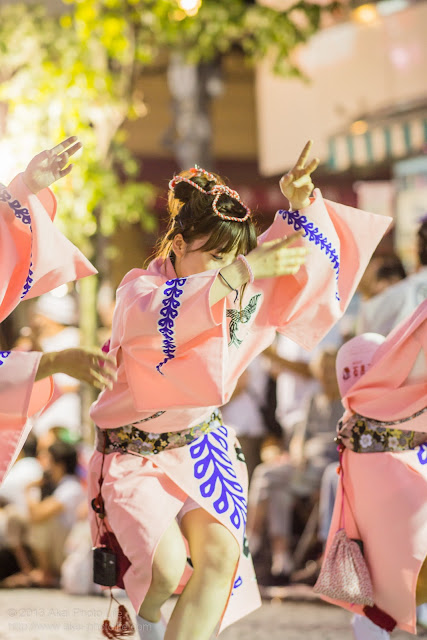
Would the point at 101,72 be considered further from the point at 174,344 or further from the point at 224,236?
the point at 174,344

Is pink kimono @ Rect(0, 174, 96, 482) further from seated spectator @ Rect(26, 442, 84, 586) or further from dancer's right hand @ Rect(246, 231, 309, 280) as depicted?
seated spectator @ Rect(26, 442, 84, 586)

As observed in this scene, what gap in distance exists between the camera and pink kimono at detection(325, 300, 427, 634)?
3.08m

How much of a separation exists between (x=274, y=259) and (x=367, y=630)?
133 centimetres

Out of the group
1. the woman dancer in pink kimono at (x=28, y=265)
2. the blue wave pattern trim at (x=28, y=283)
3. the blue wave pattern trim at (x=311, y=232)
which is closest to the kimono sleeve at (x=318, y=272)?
the blue wave pattern trim at (x=311, y=232)

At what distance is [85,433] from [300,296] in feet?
15.3

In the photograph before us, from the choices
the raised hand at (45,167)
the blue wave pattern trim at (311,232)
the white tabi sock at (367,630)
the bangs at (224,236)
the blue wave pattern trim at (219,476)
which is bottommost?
the white tabi sock at (367,630)

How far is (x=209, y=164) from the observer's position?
7.66m

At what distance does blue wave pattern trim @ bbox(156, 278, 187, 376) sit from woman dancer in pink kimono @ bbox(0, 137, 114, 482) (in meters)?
0.32

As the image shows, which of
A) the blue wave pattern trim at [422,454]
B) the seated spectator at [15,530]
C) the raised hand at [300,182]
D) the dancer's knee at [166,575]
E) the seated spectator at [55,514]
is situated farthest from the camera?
the seated spectator at [15,530]

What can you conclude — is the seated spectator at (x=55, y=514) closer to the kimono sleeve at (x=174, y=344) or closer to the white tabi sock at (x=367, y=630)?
the white tabi sock at (x=367, y=630)

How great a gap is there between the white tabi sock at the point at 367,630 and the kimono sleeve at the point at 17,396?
4.24 ft

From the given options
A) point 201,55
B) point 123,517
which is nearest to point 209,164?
point 201,55

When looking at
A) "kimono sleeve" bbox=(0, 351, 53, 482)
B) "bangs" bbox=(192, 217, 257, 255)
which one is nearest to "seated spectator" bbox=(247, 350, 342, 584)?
"bangs" bbox=(192, 217, 257, 255)

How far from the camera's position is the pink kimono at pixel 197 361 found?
8.98ft
